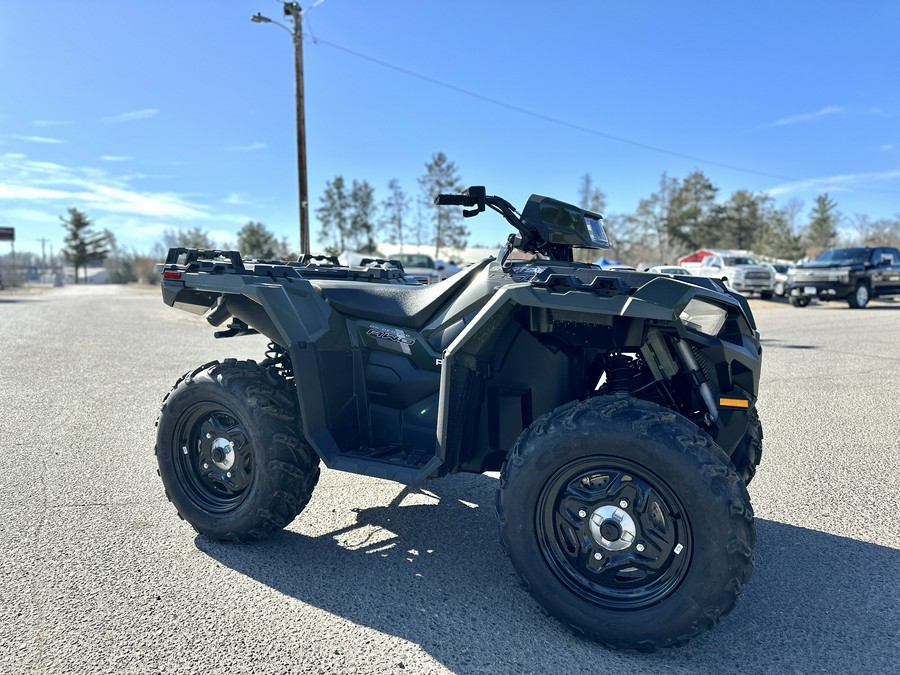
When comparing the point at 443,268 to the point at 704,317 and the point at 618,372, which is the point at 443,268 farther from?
the point at 704,317

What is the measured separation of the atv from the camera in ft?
8.18

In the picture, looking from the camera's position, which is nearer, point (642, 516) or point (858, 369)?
point (642, 516)

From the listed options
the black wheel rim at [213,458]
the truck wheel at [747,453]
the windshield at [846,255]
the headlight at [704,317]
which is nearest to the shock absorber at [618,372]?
the headlight at [704,317]

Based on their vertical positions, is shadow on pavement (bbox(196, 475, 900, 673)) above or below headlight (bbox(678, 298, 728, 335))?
below

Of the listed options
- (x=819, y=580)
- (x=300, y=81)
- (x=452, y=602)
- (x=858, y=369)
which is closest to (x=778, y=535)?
(x=819, y=580)

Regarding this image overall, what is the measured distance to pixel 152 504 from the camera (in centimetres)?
405

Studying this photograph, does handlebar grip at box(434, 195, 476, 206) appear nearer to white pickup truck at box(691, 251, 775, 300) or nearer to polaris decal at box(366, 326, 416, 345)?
polaris decal at box(366, 326, 416, 345)

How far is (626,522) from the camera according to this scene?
2594 millimetres

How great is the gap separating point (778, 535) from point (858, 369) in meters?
6.91

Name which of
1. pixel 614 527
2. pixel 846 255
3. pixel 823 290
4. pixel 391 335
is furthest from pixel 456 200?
pixel 846 255

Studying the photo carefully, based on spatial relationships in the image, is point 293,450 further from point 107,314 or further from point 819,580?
point 107,314

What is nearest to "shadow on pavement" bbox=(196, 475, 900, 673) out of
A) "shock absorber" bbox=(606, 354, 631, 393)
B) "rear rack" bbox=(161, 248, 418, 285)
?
"shock absorber" bbox=(606, 354, 631, 393)

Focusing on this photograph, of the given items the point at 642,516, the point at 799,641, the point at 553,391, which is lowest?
the point at 799,641

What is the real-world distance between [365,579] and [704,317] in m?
2.13
